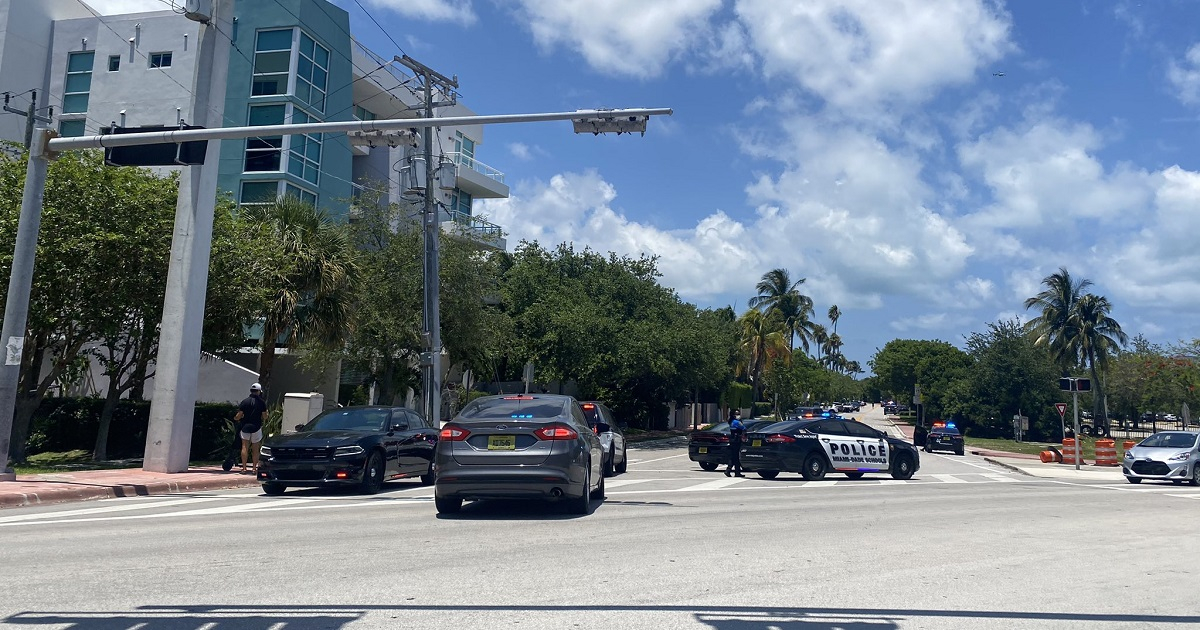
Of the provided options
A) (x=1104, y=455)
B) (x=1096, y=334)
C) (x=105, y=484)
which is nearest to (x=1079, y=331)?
(x=1096, y=334)

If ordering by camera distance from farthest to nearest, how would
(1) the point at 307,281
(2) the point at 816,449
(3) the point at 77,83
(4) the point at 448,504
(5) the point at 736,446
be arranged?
(3) the point at 77,83 → (1) the point at 307,281 → (5) the point at 736,446 → (2) the point at 816,449 → (4) the point at 448,504

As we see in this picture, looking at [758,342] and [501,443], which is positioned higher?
[758,342]

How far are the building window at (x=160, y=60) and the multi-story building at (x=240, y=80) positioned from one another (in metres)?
0.04

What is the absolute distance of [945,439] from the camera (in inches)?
1619

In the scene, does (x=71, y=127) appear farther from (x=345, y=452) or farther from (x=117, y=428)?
(x=345, y=452)

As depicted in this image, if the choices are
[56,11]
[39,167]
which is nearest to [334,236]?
[39,167]

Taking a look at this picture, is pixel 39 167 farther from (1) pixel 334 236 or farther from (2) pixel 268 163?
(2) pixel 268 163

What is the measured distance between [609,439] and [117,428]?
43.6ft

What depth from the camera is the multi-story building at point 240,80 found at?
3456 cm

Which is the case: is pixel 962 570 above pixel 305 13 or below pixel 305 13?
below

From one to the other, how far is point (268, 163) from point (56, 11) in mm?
13246

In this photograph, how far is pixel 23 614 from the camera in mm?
5844

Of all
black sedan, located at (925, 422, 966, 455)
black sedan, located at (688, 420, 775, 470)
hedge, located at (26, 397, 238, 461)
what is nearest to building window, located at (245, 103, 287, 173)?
hedge, located at (26, 397, 238, 461)

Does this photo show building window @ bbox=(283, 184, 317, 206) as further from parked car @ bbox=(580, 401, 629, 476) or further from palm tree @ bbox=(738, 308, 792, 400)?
palm tree @ bbox=(738, 308, 792, 400)
